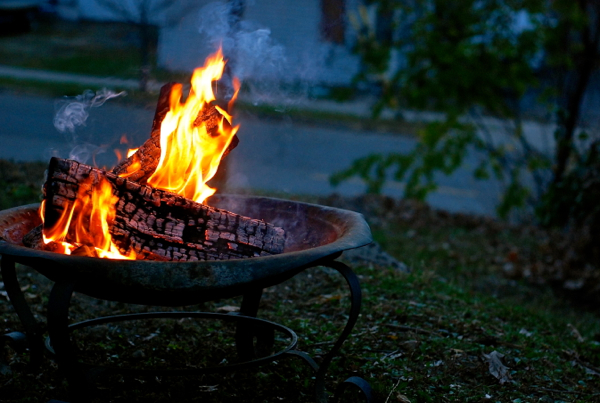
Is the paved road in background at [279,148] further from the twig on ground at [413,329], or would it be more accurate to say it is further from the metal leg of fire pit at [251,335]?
the metal leg of fire pit at [251,335]

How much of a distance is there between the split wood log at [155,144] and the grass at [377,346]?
105 cm

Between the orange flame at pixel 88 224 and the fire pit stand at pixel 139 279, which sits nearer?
the fire pit stand at pixel 139 279

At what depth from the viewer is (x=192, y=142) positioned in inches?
126

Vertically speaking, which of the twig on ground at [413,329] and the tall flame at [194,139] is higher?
the tall flame at [194,139]

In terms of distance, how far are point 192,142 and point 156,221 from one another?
0.66 meters

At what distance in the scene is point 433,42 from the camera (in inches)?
293

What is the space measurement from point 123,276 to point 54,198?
537 mm

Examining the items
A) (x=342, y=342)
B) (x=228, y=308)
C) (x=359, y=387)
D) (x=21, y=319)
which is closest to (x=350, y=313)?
(x=342, y=342)

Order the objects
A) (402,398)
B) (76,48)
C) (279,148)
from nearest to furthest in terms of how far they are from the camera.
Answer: (402,398) → (279,148) → (76,48)

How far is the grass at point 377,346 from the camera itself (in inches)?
123

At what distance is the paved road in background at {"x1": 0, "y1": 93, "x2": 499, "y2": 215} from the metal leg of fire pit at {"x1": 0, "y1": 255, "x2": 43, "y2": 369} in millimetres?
4714

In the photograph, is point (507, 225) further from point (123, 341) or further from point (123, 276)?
point (123, 276)

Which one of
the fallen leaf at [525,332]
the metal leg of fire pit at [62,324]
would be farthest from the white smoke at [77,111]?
the fallen leaf at [525,332]

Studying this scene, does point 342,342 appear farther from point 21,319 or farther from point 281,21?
point 281,21
